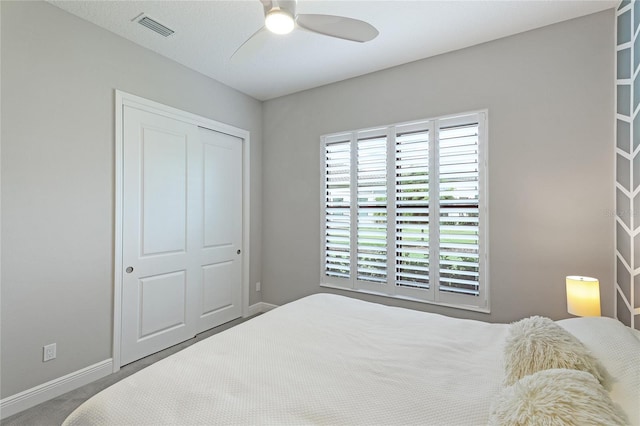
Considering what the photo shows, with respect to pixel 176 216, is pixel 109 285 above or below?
below

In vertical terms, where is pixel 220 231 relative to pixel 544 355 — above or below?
above

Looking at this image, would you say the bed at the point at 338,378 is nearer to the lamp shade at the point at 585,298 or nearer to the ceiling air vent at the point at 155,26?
the lamp shade at the point at 585,298

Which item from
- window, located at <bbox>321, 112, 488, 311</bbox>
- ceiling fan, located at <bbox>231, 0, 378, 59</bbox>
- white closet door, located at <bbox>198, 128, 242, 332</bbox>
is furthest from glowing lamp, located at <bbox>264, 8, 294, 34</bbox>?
white closet door, located at <bbox>198, 128, 242, 332</bbox>

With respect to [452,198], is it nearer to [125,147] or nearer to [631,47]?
[631,47]

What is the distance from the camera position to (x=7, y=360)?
198 cm

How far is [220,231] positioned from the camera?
3.50m

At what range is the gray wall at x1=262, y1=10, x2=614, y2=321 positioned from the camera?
221 centimetres

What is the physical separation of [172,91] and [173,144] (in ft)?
1.69

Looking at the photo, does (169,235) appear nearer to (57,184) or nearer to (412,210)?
(57,184)

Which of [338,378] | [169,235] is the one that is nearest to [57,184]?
[169,235]

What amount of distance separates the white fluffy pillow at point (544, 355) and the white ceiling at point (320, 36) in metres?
2.16

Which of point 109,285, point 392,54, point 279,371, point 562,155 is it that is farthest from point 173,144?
point 562,155

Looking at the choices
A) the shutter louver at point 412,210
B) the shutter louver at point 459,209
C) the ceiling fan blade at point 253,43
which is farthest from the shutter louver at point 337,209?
the ceiling fan blade at point 253,43

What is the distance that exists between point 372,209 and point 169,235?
6.62ft
